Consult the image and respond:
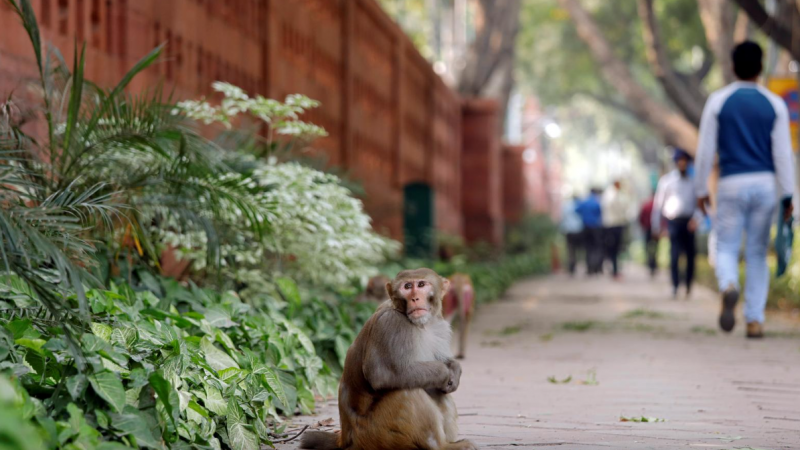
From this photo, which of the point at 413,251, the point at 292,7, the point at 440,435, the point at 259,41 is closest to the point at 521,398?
the point at 440,435

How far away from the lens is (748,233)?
909cm

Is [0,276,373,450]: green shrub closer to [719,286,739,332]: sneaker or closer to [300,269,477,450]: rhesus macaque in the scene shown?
[300,269,477,450]: rhesus macaque

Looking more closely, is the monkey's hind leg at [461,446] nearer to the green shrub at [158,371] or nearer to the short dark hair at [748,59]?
the green shrub at [158,371]

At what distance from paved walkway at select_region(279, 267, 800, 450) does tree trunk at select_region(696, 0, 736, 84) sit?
800cm

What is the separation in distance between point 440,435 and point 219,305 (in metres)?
1.97

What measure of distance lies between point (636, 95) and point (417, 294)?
18781mm

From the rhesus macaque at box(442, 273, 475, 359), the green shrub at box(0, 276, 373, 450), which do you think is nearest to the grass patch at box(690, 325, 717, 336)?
the rhesus macaque at box(442, 273, 475, 359)

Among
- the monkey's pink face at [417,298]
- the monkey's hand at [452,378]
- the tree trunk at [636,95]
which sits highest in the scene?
the tree trunk at [636,95]

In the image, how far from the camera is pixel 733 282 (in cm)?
898

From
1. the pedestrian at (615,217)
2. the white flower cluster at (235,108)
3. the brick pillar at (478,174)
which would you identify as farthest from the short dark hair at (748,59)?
the brick pillar at (478,174)

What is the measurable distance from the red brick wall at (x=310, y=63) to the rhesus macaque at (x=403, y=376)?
8.68ft

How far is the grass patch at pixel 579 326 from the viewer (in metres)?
10.6

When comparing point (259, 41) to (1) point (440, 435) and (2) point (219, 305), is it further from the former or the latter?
(1) point (440, 435)

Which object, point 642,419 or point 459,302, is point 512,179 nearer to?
point 459,302
